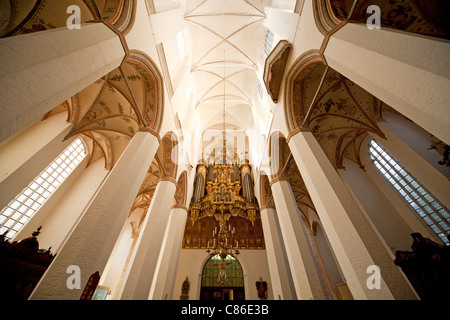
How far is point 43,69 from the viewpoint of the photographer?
7.14 ft

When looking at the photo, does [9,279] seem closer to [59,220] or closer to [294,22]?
[59,220]

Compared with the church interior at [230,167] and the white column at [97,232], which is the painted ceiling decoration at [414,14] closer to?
the church interior at [230,167]

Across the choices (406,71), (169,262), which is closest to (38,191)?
(169,262)

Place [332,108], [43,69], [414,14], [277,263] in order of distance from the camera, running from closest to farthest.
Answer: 1. [43,69]
2. [414,14]
3. [332,108]
4. [277,263]

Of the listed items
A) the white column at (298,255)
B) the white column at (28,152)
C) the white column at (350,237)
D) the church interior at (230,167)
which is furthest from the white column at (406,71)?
the white column at (28,152)

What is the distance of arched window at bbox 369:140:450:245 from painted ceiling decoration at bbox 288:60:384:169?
86cm

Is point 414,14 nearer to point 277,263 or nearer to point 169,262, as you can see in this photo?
point 277,263

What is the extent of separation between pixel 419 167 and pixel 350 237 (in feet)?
18.2

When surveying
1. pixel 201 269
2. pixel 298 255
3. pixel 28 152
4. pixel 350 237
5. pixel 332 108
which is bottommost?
pixel 350 237

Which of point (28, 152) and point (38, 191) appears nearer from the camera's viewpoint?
point (28, 152)

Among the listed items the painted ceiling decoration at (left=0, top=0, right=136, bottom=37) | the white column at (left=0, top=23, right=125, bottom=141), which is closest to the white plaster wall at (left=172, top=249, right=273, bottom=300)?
the white column at (left=0, top=23, right=125, bottom=141)

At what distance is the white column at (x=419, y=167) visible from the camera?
209 inches

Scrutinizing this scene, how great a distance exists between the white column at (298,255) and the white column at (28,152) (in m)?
8.87

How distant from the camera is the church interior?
2428 millimetres
